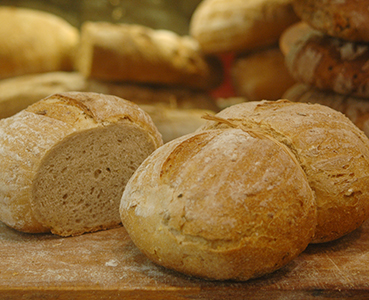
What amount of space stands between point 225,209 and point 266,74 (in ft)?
10.9

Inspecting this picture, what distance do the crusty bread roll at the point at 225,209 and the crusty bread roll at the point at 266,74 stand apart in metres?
2.98

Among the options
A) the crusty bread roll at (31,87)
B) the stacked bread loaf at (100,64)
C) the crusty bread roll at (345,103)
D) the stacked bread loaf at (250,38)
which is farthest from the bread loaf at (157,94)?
the crusty bread roll at (345,103)

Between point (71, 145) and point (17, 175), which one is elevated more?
point (71, 145)

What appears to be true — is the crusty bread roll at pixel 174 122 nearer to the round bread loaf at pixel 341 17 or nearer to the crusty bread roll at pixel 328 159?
the round bread loaf at pixel 341 17

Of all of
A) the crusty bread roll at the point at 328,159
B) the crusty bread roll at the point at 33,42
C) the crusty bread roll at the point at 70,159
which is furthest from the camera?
the crusty bread roll at the point at 33,42

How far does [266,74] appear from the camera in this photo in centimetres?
440

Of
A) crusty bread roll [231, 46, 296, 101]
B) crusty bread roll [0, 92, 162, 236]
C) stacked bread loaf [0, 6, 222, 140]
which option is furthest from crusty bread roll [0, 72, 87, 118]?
crusty bread roll [0, 92, 162, 236]

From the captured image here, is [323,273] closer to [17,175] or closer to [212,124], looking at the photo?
[212,124]

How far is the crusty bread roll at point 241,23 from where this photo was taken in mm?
4031

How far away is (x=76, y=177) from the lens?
1.93 m

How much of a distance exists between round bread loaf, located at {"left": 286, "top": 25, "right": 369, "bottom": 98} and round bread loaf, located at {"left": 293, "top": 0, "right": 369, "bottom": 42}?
97 mm

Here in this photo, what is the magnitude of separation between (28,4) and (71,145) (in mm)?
3825

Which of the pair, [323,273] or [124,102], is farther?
[124,102]

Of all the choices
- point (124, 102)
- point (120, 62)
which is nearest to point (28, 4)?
point (120, 62)
